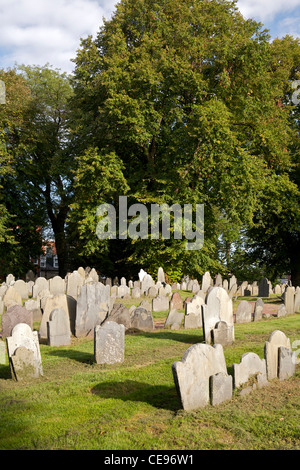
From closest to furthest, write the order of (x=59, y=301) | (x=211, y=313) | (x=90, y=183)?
(x=211, y=313)
(x=59, y=301)
(x=90, y=183)

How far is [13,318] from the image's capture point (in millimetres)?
9773

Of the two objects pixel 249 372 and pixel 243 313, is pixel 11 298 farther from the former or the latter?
pixel 249 372

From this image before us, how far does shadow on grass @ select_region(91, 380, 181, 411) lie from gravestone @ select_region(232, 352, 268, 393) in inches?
35.2

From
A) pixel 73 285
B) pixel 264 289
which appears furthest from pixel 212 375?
pixel 264 289

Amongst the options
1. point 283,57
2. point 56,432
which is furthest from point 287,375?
point 283,57

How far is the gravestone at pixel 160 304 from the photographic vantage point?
1474 centimetres

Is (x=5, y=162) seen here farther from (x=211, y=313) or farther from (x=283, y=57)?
(x=211, y=313)

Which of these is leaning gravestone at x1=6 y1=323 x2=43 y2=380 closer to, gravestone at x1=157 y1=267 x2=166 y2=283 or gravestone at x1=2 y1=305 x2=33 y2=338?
gravestone at x1=2 y1=305 x2=33 y2=338

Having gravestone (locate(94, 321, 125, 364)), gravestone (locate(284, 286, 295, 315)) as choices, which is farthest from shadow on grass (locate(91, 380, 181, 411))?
gravestone (locate(284, 286, 295, 315))

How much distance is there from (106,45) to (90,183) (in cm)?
818

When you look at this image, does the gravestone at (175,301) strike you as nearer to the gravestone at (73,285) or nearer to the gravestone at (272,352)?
the gravestone at (73,285)

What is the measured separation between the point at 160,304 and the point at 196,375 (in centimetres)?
933

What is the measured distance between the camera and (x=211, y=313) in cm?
953
